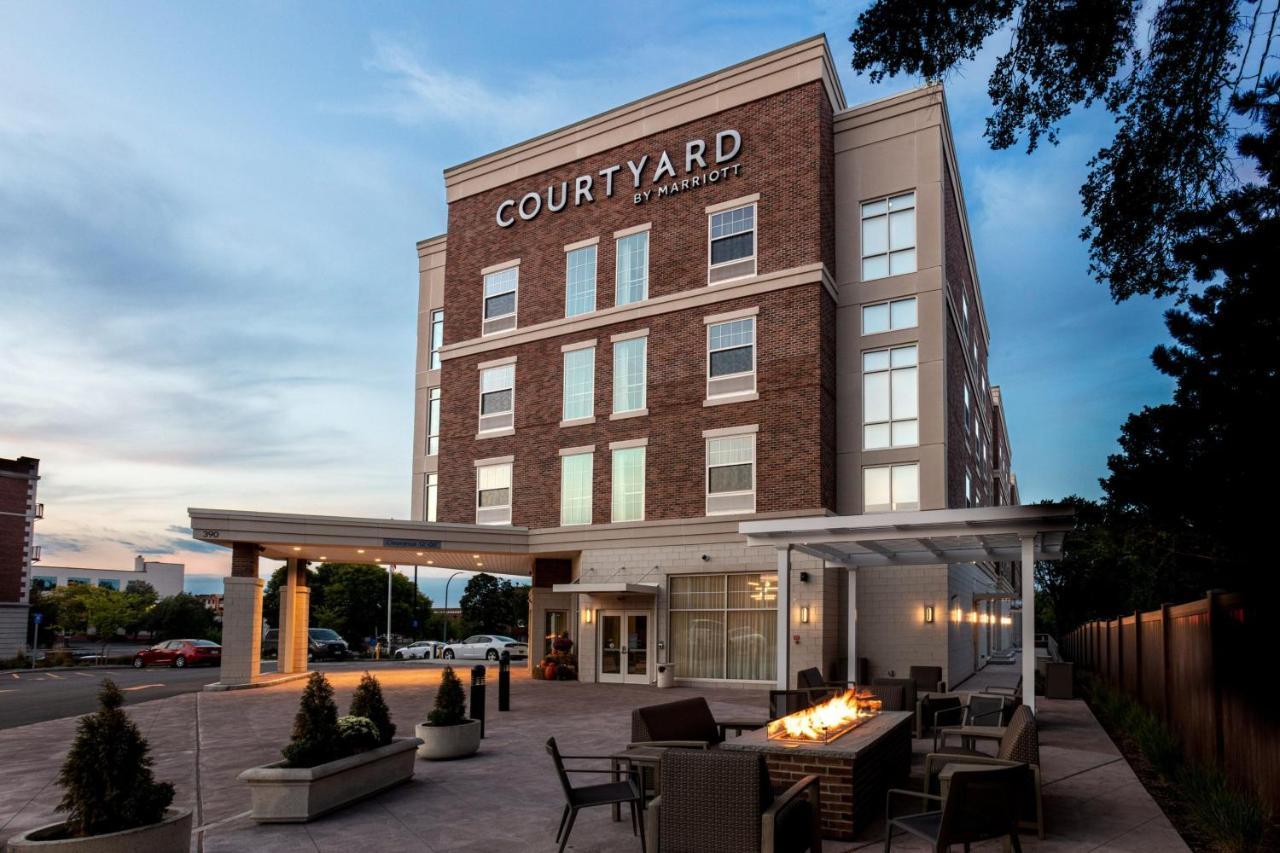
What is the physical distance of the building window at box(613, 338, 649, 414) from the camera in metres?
28.5

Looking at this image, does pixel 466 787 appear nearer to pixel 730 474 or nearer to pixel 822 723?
pixel 822 723

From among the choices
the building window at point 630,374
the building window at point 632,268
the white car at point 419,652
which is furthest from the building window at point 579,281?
the white car at point 419,652

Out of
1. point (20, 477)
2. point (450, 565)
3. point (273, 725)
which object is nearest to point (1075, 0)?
point (273, 725)

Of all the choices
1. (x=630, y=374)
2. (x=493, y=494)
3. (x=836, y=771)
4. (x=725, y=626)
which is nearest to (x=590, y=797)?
(x=836, y=771)

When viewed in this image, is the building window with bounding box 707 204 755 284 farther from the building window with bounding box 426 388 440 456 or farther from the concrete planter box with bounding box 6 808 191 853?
the concrete planter box with bounding box 6 808 191 853

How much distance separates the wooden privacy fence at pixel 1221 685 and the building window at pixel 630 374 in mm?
16306

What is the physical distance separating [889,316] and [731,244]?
4905 millimetres

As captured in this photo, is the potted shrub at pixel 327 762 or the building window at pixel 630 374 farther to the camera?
the building window at pixel 630 374

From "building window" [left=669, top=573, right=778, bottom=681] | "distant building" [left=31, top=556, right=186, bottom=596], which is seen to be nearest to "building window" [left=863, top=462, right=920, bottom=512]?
"building window" [left=669, top=573, right=778, bottom=681]

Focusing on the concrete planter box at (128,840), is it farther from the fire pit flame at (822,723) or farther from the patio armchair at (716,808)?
the fire pit flame at (822,723)

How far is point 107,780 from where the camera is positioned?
7.01 metres

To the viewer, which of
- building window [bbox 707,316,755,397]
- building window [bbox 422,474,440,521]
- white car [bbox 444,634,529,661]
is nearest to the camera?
building window [bbox 707,316,755,397]

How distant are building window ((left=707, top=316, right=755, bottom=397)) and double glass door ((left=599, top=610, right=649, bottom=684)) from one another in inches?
270

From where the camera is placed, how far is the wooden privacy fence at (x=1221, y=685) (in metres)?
8.05
